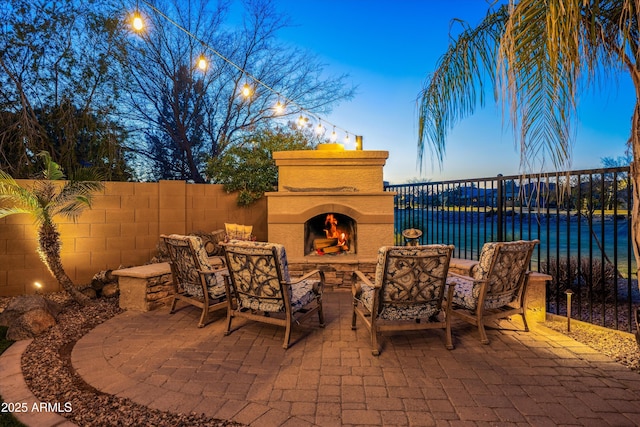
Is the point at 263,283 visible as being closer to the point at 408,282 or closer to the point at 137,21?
the point at 408,282

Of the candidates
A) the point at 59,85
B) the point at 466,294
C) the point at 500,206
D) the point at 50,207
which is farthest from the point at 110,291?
the point at 500,206

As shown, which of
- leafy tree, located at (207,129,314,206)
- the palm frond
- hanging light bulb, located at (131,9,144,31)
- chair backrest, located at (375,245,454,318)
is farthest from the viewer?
leafy tree, located at (207,129,314,206)

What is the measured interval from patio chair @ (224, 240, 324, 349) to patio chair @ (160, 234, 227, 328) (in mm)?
386

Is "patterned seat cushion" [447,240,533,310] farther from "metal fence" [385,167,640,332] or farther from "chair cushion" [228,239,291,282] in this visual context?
"chair cushion" [228,239,291,282]

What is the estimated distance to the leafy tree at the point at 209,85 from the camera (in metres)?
12.1

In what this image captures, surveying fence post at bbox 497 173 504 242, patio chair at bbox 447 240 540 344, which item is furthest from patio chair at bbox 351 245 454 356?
fence post at bbox 497 173 504 242

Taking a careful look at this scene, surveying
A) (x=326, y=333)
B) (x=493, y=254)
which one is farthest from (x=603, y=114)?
(x=326, y=333)

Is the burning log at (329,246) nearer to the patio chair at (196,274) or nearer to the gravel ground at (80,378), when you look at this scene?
the patio chair at (196,274)

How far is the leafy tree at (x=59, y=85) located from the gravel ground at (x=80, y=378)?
4.59 m

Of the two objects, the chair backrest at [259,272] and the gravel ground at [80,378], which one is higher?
the chair backrest at [259,272]

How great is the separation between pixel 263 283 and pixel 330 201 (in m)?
3.15

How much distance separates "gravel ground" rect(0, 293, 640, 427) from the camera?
2.29 metres

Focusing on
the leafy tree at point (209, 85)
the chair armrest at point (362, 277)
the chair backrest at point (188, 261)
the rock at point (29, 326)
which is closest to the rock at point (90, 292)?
the rock at point (29, 326)

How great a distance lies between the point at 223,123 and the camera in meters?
13.0
